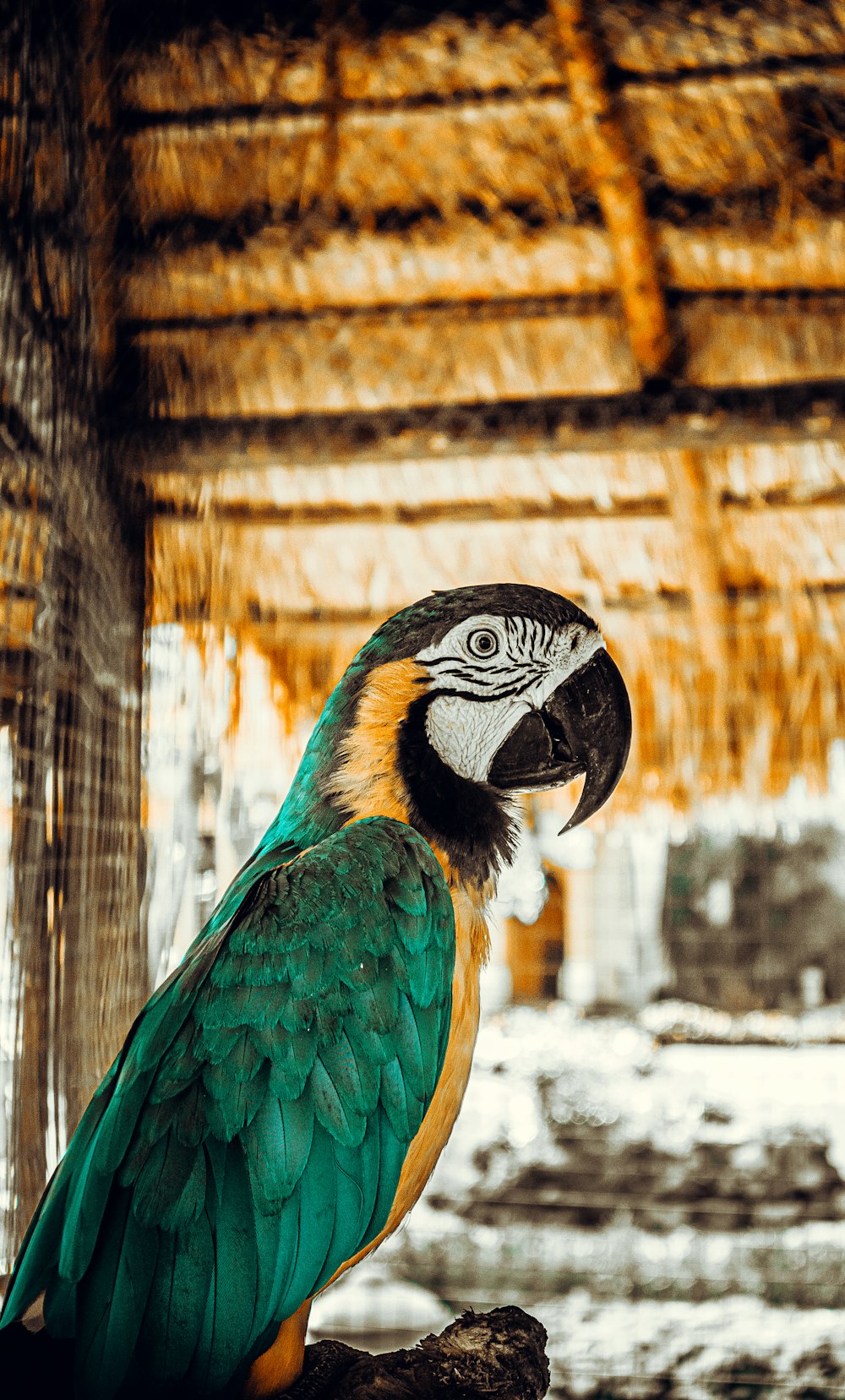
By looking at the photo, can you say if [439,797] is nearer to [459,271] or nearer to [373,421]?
[373,421]

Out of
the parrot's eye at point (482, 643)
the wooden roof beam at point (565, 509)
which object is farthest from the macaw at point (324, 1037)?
the wooden roof beam at point (565, 509)

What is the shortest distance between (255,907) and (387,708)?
0.52 feet

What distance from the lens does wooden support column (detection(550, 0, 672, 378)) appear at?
104 cm

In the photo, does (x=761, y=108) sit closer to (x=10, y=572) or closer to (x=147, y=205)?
(x=147, y=205)

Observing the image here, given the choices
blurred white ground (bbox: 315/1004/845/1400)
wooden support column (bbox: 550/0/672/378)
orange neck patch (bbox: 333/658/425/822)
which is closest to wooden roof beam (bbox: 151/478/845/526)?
wooden support column (bbox: 550/0/672/378)

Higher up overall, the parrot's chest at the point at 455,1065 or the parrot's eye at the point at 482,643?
the parrot's eye at the point at 482,643

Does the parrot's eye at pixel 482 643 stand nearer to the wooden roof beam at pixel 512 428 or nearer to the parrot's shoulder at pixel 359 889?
the parrot's shoulder at pixel 359 889

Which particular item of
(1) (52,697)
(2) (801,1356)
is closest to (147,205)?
(1) (52,697)

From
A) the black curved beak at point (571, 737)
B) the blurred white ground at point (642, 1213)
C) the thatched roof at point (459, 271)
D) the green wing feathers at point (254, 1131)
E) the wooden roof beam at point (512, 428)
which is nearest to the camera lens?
the green wing feathers at point (254, 1131)

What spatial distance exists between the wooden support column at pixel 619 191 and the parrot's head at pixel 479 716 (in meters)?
0.70

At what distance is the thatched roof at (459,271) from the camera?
1.04 meters

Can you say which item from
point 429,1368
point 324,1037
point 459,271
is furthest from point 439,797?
point 459,271

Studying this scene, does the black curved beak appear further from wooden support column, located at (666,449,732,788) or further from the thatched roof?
wooden support column, located at (666,449,732,788)

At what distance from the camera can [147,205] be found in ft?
3.45
